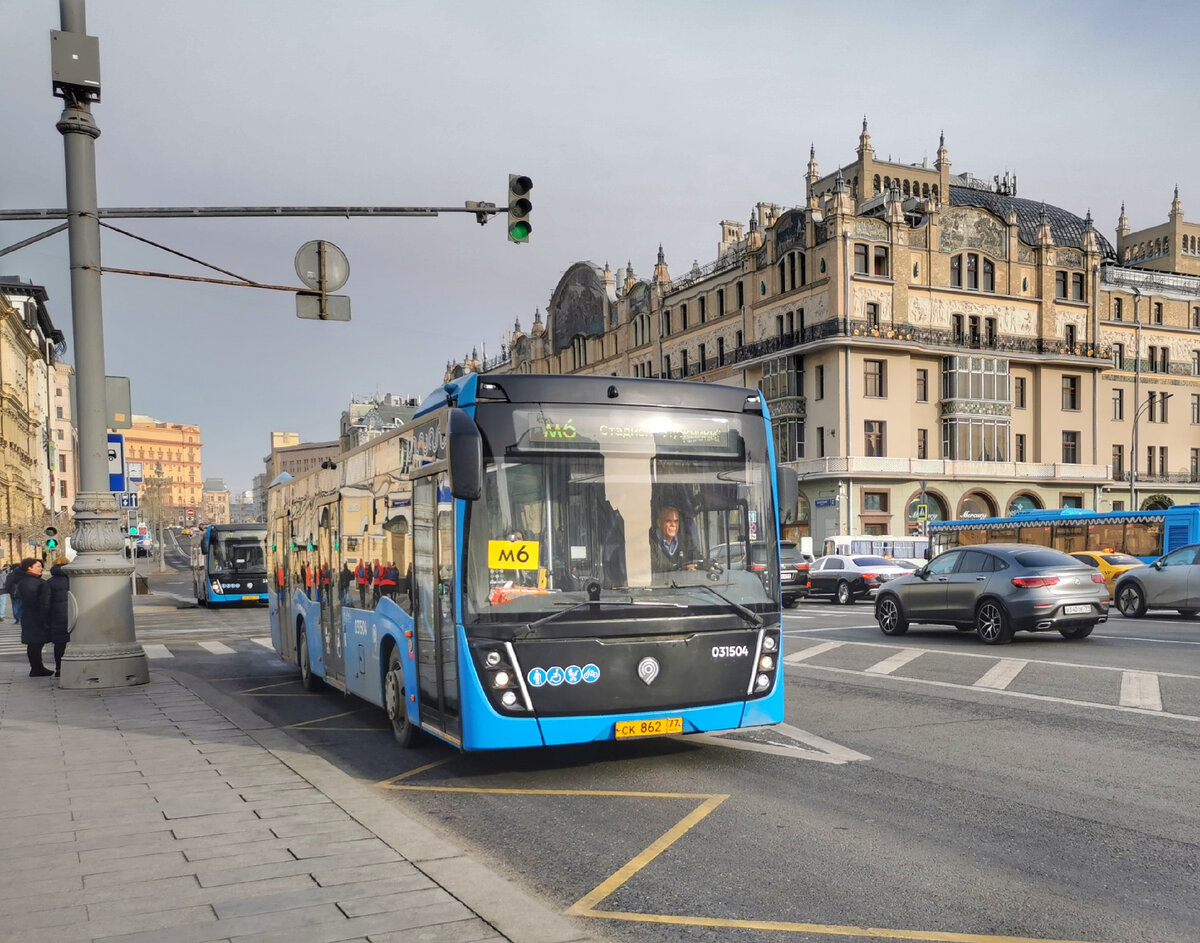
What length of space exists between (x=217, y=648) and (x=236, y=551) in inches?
563

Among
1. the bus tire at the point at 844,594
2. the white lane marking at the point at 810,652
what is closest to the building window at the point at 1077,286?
the bus tire at the point at 844,594

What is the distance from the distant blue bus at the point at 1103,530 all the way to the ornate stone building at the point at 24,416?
38.2m

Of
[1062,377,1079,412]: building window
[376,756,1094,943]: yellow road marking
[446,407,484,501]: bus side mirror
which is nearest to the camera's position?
[376,756,1094,943]: yellow road marking

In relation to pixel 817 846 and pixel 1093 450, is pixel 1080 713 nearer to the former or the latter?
pixel 817 846

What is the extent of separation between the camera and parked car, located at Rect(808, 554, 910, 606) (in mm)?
32750

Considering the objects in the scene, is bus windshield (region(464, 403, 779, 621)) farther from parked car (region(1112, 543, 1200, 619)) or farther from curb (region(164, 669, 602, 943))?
parked car (region(1112, 543, 1200, 619))

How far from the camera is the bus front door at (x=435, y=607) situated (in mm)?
7605

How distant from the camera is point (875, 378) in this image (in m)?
54.2

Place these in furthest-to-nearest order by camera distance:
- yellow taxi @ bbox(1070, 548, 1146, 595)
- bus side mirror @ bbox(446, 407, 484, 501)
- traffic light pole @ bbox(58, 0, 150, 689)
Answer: yellow taxi @ bbox(1070, 548, 1146, 595) < traffic light pole @ bbox(58, 0, 150, 689) < bus side mirror @ bbox(446, 407, 484, 501)

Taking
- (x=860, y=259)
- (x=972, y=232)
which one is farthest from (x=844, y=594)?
(x=972, y=232)

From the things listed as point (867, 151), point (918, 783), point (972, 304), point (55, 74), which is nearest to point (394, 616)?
point (918, 783)

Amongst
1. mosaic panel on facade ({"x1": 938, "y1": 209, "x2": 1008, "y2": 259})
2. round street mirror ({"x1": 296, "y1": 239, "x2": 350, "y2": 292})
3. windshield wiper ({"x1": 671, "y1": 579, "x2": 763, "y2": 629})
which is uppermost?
mosaic panel on facade ({"x1": 938, "y1": 209, "x2": 1008, "y2": 259})

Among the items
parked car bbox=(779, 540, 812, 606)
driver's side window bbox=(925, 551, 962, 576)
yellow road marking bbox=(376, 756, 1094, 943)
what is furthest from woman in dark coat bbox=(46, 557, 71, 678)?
parked car bbox=(779, 540, 812, 606)

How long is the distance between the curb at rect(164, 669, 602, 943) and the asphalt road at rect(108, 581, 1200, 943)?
24 cm
